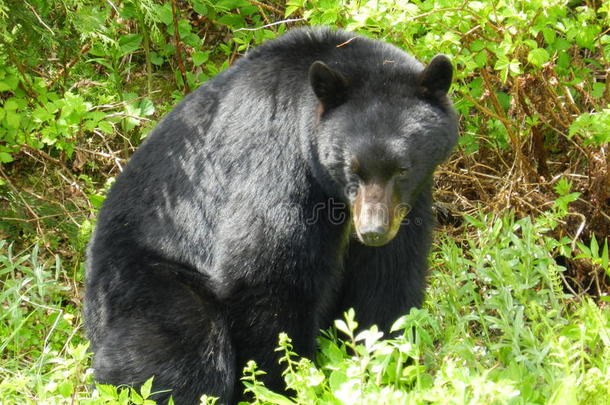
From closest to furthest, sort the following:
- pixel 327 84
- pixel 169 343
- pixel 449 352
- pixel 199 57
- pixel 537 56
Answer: pixel 449 352 → pixel 327 84 → pixel 169 343 → pixel 537 56 → pixel 199 57

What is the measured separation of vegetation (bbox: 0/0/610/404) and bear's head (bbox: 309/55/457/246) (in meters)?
0.42

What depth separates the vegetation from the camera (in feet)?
12.9

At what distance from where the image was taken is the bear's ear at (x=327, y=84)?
174 inches

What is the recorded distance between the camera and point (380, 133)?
4.53 meters

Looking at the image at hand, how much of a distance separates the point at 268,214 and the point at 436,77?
3.54ft

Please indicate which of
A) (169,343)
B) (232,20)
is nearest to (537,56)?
(169,343)

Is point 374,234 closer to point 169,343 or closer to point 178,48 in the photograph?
point 169,343

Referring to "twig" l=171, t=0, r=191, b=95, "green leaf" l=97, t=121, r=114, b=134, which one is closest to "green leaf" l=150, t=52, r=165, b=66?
"twig" l=171, t=0, r=191, b=95

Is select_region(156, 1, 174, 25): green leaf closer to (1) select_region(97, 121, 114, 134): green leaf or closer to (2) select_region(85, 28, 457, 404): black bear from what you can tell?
(1) select_region(97, 121, 114, 134): green leaf

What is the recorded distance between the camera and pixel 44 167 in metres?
7.05

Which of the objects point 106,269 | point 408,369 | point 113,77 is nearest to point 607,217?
point 408,369

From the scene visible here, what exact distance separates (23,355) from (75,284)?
101 centimetres

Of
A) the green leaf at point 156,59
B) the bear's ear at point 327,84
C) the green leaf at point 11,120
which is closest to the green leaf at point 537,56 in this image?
the bear's ear at point 327,84

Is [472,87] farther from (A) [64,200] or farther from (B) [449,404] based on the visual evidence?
(B) [449,404]
